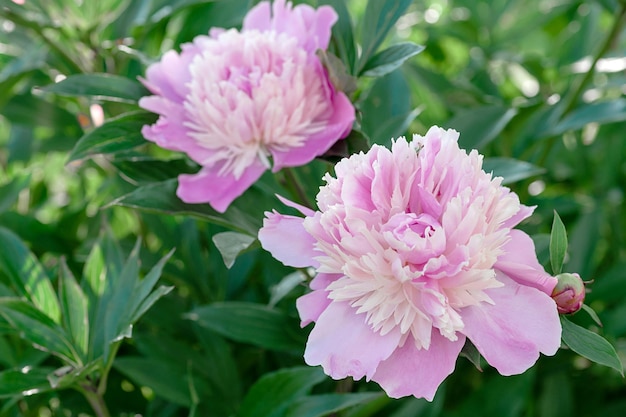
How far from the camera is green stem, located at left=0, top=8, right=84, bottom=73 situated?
30.6 inches

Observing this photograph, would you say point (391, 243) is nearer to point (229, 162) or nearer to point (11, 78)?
point (229, 162)

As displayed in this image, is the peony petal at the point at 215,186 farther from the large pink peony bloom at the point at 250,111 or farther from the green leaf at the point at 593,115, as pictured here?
the green leaf at the point at 593,115

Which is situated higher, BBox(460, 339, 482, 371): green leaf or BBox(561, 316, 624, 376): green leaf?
BBox(460, 339, 482, 371): green leaf

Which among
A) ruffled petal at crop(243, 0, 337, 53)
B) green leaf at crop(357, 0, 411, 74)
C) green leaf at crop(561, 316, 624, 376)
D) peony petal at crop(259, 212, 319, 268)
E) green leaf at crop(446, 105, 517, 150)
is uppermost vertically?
ruffled petal at crop(243, 0, 337, 53)

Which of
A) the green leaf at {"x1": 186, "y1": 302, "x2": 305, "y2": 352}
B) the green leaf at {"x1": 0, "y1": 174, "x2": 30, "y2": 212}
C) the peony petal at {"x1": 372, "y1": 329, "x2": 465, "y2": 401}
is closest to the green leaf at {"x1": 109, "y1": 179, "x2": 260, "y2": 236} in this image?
the green leaf at {"x1": 186, "y1": 302, "x2": 305, "y2": 352}

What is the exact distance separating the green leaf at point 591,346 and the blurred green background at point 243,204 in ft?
0.47

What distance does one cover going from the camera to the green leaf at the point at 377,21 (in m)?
0.68

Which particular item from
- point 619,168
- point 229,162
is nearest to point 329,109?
point 229,162

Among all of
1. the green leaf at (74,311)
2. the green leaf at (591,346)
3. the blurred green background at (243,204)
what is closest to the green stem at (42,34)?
the blurred green background at (243,204)

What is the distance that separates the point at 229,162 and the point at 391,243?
9.0 inches

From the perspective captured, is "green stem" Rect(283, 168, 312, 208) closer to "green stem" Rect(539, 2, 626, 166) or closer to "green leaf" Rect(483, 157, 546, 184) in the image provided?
"green leaf" Rect(483, 157, 546, 184)

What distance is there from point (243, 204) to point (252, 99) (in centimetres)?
12

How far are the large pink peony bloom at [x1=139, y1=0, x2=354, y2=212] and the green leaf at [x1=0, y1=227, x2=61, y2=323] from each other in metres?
0.19

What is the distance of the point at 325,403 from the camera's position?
2.11ft
